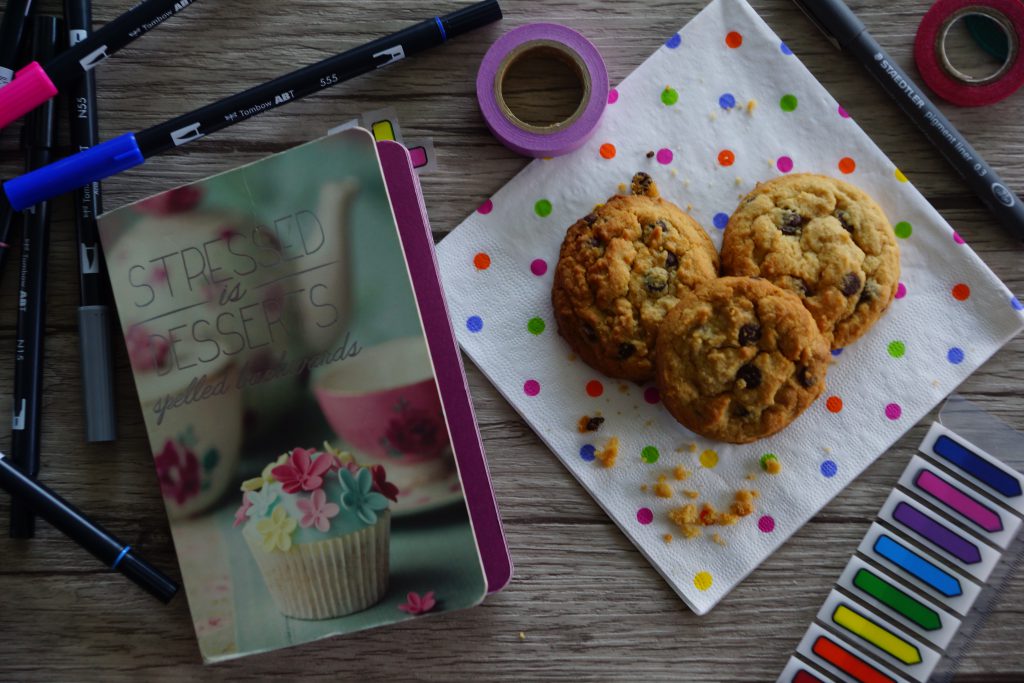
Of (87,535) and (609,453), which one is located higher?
(609,453)

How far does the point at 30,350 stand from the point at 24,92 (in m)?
0.29

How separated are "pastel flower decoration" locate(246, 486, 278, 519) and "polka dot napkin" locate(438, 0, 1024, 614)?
0.27 m

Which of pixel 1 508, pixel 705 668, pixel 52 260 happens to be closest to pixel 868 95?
pixel 705 668

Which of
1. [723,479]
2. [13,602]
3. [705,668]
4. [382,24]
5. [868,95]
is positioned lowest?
[13,602]

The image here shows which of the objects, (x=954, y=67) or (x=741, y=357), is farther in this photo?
(x=954, y=67)

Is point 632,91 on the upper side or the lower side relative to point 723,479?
upper

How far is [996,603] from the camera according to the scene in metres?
0.88

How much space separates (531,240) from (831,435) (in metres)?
0.41

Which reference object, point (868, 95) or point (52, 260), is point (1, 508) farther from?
point (868, 95)

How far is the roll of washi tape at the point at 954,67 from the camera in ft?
2.94

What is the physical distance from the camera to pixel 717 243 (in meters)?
0.92

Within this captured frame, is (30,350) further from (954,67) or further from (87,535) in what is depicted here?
(954,67)

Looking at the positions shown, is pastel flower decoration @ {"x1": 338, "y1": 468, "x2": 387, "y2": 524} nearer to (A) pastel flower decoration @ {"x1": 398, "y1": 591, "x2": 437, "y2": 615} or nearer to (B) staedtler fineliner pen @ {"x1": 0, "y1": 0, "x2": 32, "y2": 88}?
(A) pastel flower decoration @ {"x1": 398, "y1": 591, "x2": 437, "y2": 615}

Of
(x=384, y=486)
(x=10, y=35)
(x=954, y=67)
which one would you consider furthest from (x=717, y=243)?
(x=10, y=35)
